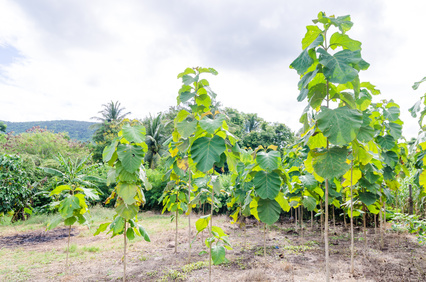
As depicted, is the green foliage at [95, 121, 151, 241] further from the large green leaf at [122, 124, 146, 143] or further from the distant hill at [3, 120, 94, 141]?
the distant hill at [3, 120, 94, 141]

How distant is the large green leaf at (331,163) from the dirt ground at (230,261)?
187cm

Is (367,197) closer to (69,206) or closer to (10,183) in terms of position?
(69,206)

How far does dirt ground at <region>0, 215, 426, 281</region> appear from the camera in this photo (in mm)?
3322

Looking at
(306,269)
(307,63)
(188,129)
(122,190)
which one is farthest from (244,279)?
(307,63)

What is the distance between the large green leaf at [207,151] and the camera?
2025 mm

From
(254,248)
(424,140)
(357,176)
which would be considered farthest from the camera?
(254,248)

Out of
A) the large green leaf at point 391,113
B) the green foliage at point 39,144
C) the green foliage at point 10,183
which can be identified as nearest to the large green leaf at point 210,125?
the large green leaf at point 391,113

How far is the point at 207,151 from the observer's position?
6.85ft

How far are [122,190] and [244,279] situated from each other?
1.87m

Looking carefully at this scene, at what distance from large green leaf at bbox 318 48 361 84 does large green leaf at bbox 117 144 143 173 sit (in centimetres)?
194

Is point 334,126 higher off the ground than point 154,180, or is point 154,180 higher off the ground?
point 334,126

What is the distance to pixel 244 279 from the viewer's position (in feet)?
10.2

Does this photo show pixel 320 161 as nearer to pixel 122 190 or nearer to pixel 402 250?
pixel 122 190

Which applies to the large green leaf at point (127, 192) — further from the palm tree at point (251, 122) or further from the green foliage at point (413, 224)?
the palm tree at point (251, 122)
